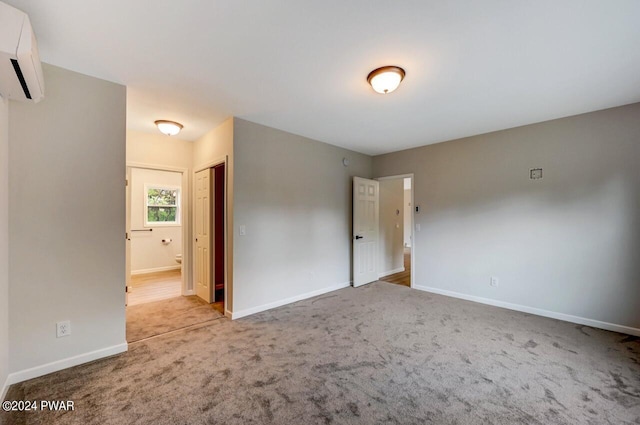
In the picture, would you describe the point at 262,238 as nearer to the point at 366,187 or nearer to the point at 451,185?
the point at 366,187

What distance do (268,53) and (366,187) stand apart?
3.41 meters

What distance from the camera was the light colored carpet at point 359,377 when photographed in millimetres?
1770

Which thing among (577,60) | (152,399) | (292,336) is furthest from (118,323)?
(577,60)

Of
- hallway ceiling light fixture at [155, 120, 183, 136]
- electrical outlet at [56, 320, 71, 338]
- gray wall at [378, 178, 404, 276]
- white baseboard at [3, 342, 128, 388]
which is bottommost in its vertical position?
white baseboard at [3, 342, 128, 388]

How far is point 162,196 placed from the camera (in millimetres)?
6559

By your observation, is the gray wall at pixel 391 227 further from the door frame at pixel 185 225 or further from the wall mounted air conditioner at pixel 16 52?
the wall mounted air conditioner at pixel 16 52

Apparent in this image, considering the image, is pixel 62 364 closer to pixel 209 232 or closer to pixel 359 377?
pixel 209 232

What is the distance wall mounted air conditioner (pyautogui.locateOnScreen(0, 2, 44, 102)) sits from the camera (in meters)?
1.52

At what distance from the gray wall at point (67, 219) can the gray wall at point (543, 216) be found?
434cm

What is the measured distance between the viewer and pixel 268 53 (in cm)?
208

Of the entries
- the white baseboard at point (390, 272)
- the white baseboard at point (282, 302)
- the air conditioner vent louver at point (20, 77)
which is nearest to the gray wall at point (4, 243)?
the air conditioner vent louver at point (20, 77)

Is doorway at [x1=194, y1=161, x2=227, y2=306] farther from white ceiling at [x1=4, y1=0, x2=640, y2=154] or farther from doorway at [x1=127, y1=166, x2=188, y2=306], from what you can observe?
doorway at [x1=127, y1=166, x2=188, y2=306]

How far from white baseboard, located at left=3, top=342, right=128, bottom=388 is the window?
443 cm

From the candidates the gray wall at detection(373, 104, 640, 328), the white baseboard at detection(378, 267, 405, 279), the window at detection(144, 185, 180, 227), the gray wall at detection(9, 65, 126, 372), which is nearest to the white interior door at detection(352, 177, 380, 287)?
the white baseboard at detection(378, 267, 405, 279)
